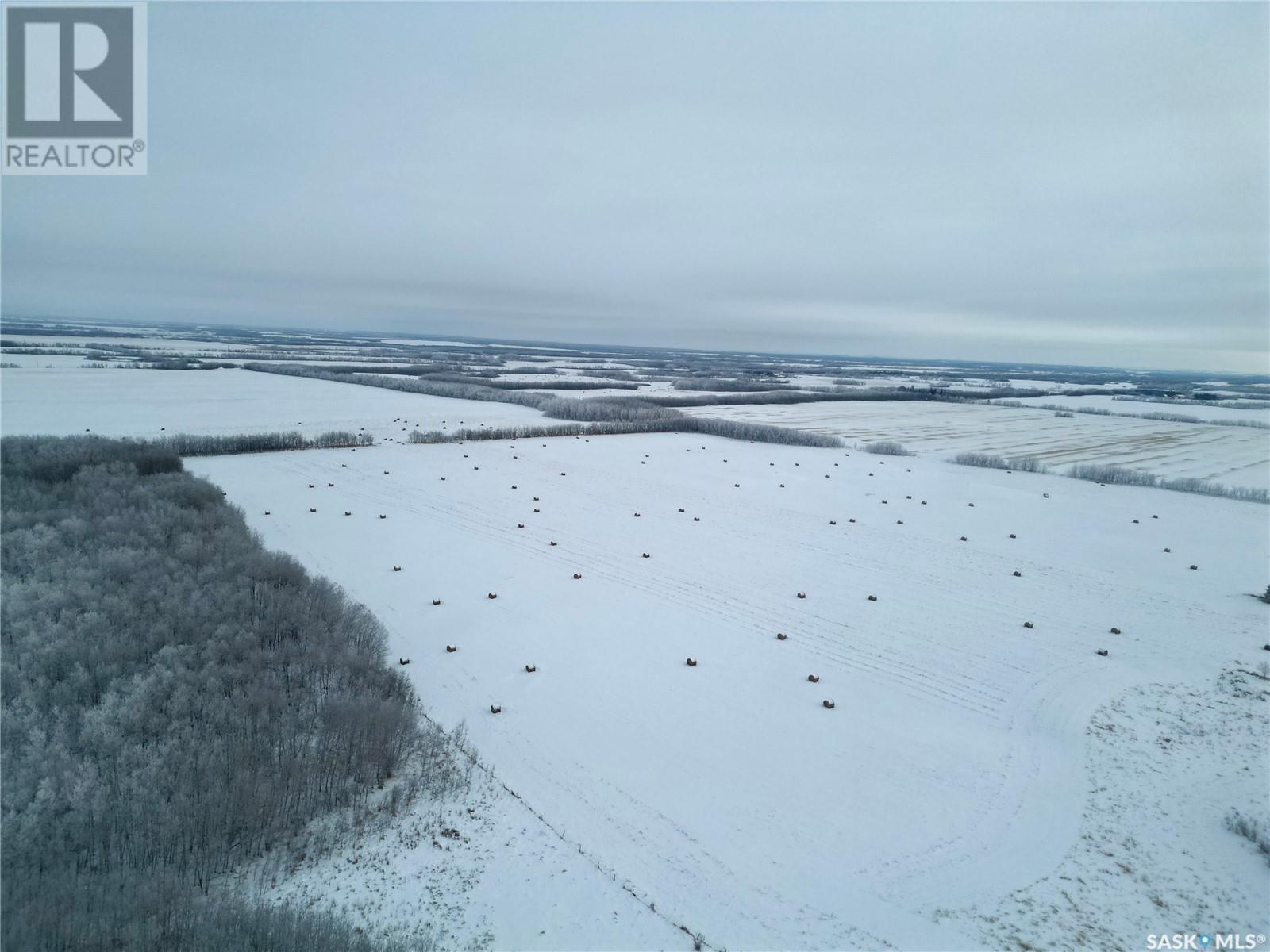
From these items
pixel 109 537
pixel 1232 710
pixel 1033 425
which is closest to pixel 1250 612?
pixel 1232 710

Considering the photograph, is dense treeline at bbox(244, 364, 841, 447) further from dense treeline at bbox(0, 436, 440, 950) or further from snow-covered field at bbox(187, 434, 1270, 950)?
dense treeline at bbox(0, 436, 440, 950)

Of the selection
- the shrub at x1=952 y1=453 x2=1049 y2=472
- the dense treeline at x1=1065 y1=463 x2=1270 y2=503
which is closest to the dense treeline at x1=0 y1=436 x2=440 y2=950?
the shrub at x1=952 y1=453 x2=1049 y2=472

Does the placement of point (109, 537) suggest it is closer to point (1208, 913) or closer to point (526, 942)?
point (526, 942)

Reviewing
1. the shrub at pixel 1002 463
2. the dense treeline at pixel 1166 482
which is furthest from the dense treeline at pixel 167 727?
the dense treeline at pixel 1166 482

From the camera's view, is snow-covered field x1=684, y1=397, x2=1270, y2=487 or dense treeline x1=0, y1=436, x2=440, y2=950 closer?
dense treeline x1=0, y1=436, x2=440, y2=950

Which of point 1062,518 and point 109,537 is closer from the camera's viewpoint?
point 109,537
